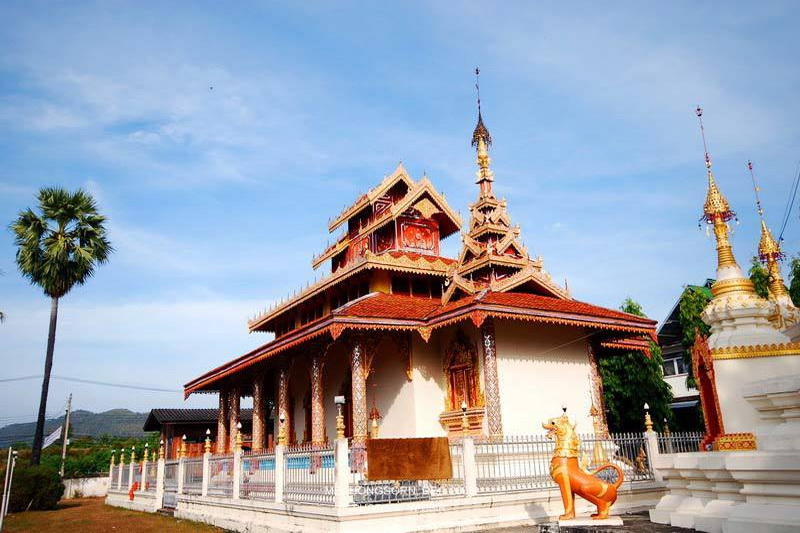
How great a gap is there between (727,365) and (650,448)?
20.2 feet

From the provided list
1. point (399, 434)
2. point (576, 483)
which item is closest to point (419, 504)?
point (576, 483)

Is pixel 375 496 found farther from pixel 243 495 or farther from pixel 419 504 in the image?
pixel 243 495

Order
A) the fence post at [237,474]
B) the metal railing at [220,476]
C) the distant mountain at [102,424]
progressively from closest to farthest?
1. the fence post at [237,474]
2. the metal railing at [220,476]
3. the distant mountain at [102,424]

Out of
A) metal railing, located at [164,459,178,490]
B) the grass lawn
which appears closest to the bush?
the grass lawn

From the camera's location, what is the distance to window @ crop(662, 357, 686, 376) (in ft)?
113

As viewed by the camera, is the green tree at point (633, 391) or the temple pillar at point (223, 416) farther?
the green tree at point (633, 391)

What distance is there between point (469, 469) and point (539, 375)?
566 centimetres

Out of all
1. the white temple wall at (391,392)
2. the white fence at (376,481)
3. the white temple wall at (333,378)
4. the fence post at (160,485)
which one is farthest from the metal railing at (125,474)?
Result: the white temple wall at (391,392)

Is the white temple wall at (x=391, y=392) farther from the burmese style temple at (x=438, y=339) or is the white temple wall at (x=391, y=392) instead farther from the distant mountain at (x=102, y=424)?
the distant mountain at (x=102, y=424)

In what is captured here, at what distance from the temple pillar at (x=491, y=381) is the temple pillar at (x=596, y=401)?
3311 mm

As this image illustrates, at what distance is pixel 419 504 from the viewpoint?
10281 mm

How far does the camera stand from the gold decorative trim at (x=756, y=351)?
25.0 feet

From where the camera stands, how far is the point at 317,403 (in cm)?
1672

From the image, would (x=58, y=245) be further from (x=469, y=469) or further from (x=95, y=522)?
(x=469, y=469)
